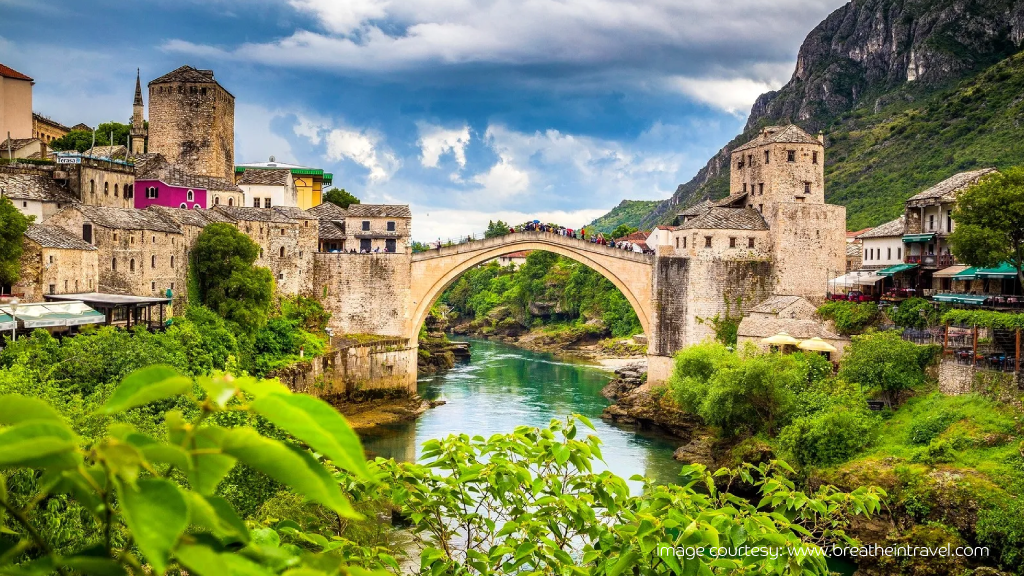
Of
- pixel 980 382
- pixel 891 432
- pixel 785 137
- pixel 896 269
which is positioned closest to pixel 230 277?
pixel 785 137

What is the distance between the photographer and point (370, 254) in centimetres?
3841

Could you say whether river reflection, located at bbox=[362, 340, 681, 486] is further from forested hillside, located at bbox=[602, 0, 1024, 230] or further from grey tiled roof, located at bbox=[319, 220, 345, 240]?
forested hillside, located at bbox=[602, 0, 1024, 230]

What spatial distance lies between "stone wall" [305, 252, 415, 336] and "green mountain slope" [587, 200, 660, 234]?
101 m

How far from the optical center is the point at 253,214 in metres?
37.1

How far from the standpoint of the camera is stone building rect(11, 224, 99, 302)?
2576cm

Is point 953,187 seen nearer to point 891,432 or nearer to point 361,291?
point 891,432

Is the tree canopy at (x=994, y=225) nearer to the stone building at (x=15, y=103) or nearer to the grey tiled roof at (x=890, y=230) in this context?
the grey tiled roof at (x=890, y=230)

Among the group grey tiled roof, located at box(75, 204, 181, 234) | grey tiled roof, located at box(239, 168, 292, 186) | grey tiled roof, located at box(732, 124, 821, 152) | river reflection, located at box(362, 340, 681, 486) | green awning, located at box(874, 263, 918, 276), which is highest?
grey tiled roof, located at box(732, 124, 821, 152)

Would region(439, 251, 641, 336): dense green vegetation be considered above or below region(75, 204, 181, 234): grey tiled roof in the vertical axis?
below

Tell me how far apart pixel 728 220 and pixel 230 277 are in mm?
19164

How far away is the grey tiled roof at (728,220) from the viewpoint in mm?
35844

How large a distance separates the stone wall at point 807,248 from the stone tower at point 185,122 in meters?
26.1

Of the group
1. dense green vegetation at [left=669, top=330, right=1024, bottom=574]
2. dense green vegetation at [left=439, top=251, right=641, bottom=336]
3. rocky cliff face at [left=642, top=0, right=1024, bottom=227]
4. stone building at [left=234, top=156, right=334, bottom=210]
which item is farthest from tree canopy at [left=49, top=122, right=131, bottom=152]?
rocky cliff face at [left=642, top=0, right=1024, bottom=227]

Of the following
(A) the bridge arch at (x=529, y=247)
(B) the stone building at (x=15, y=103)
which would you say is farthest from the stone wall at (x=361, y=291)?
(B) the stone building at (x=15, y=103)
